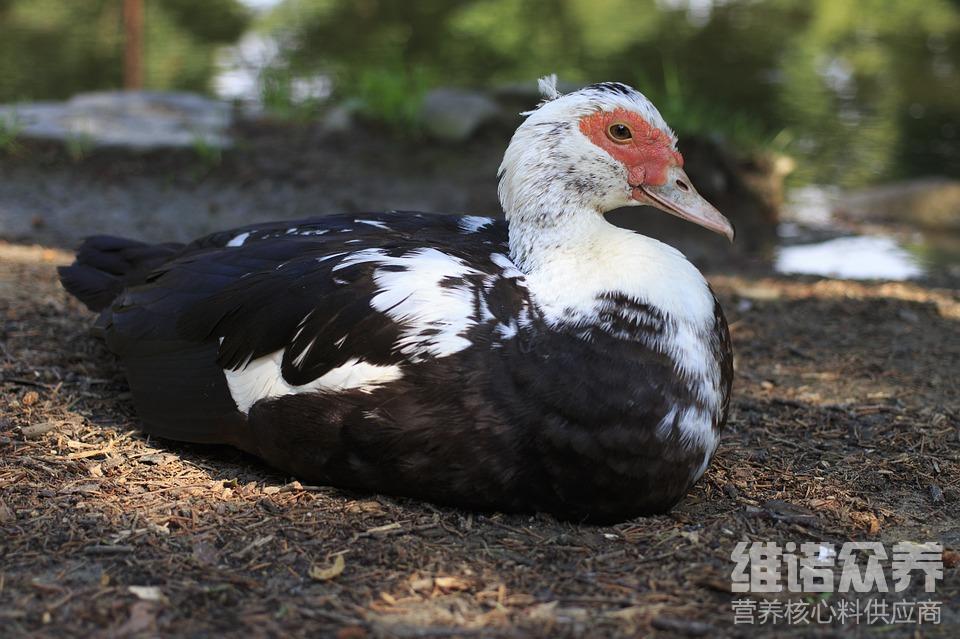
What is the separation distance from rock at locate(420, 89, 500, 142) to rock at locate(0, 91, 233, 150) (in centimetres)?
149

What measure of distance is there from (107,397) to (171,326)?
1.66ft

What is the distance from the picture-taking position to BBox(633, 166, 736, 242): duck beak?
3627 millimetres

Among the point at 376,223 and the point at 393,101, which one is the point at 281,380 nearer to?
the point at 376,223

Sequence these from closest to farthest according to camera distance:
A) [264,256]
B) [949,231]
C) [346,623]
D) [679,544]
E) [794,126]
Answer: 1. [346,623]
2. [679,544]
3. [264,256]
4. [949,231]
5. [794,126]

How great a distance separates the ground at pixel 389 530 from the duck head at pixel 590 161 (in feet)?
3.14

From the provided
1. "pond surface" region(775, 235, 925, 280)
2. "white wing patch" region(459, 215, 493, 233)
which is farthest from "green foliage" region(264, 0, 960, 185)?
"white wing patch" region(459, 215, 493, 233)

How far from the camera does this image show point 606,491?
128 inches

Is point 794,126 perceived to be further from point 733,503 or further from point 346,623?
point 346,623

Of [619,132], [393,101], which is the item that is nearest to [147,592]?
[619,132]

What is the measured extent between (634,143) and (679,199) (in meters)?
0.24

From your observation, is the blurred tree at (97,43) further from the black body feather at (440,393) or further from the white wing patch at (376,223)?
the black body feather at (440,393)

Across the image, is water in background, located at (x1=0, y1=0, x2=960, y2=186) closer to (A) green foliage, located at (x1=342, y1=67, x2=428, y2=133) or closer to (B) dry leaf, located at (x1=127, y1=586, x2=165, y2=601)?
(A) green foliage, located at (x1=342, y1=67, x2=428, y2=133)

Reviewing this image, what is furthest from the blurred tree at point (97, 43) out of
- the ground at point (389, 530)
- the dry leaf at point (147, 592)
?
the dry leaf at point (147, 592)

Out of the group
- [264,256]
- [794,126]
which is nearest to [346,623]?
[264,256]
